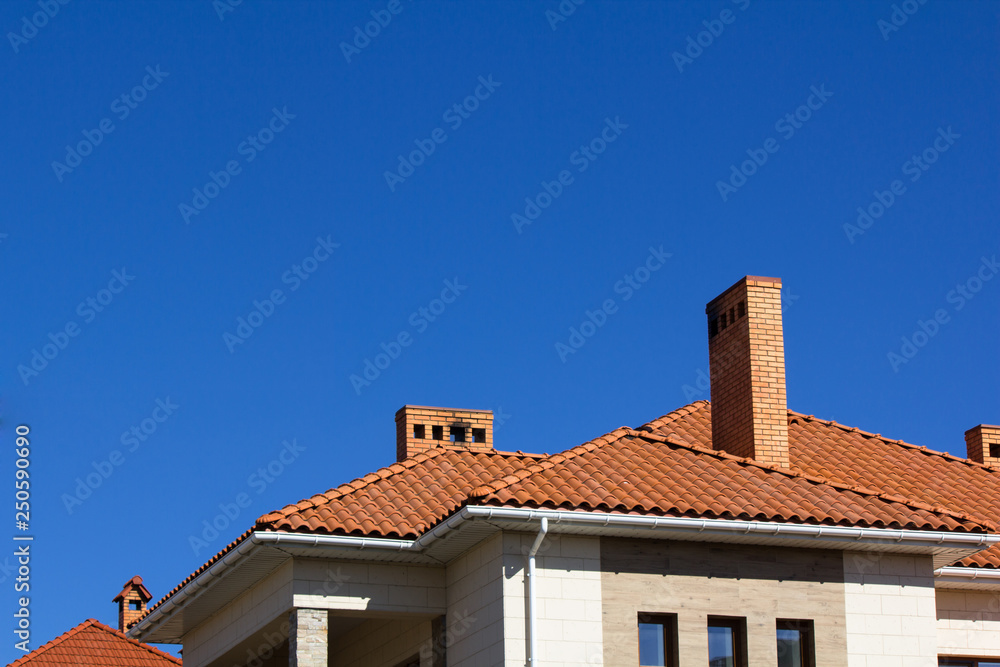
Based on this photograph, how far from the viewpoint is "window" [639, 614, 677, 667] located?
18.2 metres

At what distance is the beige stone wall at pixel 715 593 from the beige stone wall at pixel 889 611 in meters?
0.18

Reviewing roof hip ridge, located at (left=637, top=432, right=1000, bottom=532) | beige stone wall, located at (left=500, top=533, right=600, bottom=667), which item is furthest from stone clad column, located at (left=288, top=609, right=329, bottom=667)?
roof hip ridge, located at (left=637, top=432, right=1000, bottom=532)

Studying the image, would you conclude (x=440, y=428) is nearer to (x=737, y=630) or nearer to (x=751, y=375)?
(x=751, y=375)

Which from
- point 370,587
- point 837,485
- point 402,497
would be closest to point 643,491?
point 837,485

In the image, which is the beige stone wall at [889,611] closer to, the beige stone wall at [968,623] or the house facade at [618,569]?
the house facade at [618,569]

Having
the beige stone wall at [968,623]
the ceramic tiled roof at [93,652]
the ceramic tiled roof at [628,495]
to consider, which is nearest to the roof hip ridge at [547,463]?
the ceramic tiled roof at [628,495]

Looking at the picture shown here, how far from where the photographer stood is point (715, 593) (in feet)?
60.4

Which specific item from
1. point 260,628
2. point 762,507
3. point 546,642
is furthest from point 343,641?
point 762,507

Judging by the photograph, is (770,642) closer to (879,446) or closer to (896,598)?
(896,598)

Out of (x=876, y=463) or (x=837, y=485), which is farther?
(x=876, y=463)

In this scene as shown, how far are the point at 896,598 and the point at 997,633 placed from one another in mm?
3085

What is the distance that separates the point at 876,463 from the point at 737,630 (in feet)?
20.2

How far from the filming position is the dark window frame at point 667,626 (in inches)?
718

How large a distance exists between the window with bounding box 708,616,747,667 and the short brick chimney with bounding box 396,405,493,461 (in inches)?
267
